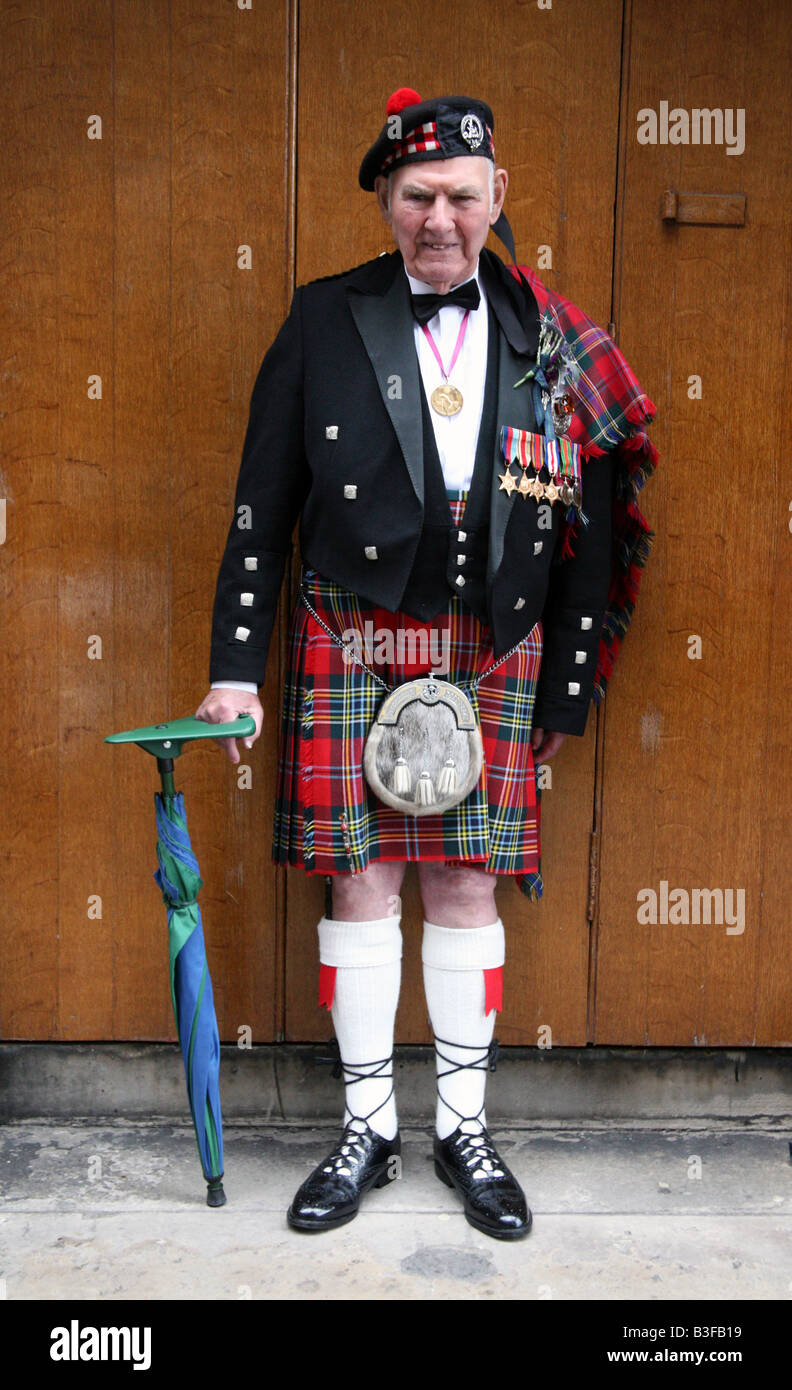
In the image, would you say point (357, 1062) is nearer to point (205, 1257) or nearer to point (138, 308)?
point (205, 1257)

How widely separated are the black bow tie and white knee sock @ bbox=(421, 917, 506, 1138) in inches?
41.0

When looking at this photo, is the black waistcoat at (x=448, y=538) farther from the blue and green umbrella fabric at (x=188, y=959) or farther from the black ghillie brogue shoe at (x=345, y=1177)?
the black ghillie brogue shoe at (x=345, y=1177)

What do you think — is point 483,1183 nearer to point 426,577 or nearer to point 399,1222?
point 399,1222

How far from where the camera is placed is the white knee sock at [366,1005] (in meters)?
2.04

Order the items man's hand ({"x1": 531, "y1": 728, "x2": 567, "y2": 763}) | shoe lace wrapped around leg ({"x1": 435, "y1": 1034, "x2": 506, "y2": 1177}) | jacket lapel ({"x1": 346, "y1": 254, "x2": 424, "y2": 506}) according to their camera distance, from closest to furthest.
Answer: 1. jacket lapel ({"x1": 346, "y1": 254, "x2": 424, "y2": 506})
2. shoe lace wrapped around leg ({"x1": 435, "y1": 1034, "x2": 506, "y2": 1177})
3. man's hand ({"x1": 531, "y1": 728, "x2": 567, "y2": 763})

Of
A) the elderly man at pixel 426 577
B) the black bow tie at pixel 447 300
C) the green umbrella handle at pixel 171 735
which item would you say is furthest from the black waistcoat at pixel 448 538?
A: the green umbrella handle at pixel 171 735

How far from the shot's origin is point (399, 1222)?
6.45ft

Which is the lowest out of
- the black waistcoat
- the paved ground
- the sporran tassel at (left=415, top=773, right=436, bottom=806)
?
the paved ground

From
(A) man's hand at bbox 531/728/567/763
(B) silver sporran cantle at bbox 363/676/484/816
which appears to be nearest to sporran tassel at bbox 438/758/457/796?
(B) silver sporran cantle at bbox 363/676/484/816

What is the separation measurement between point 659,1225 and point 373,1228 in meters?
0.48

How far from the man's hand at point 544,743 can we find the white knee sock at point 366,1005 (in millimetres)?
404

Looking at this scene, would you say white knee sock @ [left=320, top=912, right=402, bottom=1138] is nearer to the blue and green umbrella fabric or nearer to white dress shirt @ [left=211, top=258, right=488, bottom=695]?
the blue and green umbrella fabric

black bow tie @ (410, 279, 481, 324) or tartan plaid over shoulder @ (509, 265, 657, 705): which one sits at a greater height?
black bow tie @ (410, 279, 481, 324)

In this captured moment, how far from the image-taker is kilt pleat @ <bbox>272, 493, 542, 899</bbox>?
198cm
